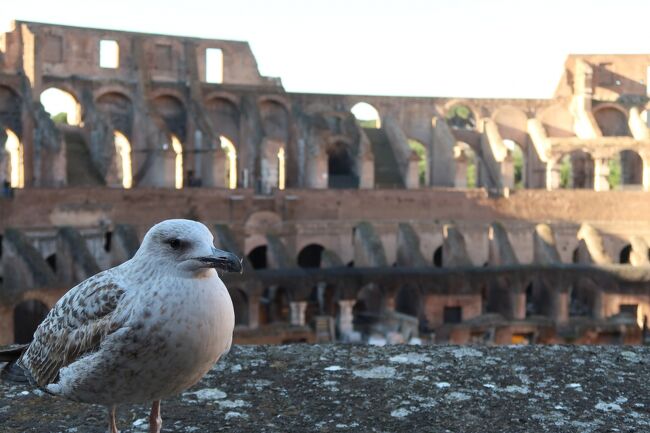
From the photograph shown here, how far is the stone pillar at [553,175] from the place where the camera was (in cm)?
3216

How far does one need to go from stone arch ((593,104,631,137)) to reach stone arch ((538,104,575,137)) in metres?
1.54

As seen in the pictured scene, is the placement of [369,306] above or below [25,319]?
below

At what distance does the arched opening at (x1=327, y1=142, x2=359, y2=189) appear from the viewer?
33.4 m

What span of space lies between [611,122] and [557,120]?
2.81 metres

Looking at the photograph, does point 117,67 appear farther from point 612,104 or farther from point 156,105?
point 612,104

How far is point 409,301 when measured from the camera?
2733 cm

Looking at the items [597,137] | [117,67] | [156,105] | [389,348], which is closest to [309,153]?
[156,105]

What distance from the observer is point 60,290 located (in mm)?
19391

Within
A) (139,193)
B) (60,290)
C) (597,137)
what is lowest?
(60,290)

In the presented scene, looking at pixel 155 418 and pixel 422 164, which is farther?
pixel 422 164

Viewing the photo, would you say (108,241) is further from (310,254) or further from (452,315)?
(452,315)

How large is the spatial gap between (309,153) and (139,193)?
8627mm

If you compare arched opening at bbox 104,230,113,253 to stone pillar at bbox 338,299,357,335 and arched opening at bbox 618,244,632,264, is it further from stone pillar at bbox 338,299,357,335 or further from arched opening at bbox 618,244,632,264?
arched opening at bbox 618,244,632,264

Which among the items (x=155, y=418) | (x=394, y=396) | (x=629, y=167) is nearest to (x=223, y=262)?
(x=155, y=418)
